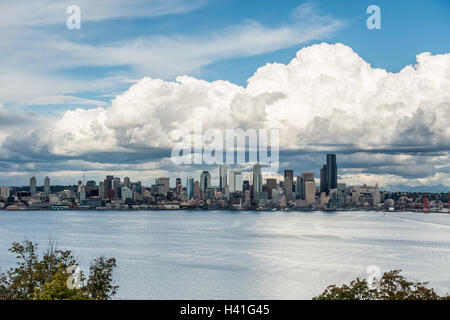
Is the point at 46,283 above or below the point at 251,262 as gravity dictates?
above

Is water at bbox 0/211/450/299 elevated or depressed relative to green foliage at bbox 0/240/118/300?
depressed

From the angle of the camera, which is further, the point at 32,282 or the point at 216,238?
the point at 216,238

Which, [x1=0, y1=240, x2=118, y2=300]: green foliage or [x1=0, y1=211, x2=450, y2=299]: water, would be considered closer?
[x1=0, y1=240, x2=118, y2=300]: green foliage

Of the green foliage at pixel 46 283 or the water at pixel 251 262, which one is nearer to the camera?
the green foliage at pixel 46 283

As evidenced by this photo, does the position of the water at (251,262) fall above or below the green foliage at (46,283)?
below

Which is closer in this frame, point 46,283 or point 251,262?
point 46,283
